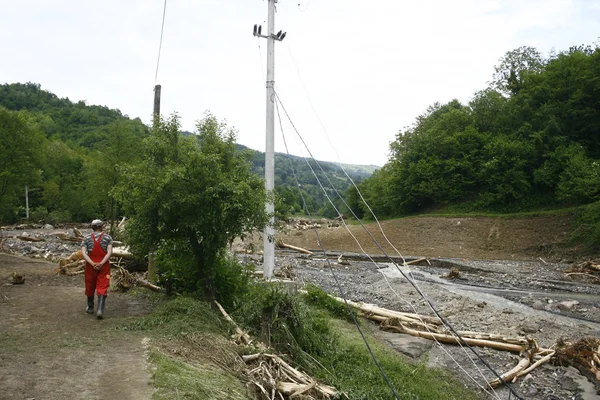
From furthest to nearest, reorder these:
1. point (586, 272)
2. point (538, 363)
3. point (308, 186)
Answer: point (308, 186) < point (586, 272) < point (538, 363)

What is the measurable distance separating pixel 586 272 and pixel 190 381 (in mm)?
28363

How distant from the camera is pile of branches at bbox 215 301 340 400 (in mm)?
6645

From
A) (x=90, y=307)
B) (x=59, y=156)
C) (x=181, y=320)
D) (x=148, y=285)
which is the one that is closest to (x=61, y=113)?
(x=59, y=156)

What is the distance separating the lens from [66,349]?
6.86 meters

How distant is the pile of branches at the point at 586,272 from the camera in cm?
2589

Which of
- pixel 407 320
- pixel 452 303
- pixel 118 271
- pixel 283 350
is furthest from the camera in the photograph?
pixel 452 303

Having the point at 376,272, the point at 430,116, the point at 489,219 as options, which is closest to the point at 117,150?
the point at 376,272

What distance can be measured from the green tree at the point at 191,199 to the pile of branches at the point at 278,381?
10.6ft

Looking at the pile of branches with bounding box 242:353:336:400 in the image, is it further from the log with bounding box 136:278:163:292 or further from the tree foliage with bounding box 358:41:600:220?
the tree foliage with bounding box 358:41:600:220

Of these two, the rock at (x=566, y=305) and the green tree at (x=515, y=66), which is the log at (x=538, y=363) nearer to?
the rock at (x=566, y=305)

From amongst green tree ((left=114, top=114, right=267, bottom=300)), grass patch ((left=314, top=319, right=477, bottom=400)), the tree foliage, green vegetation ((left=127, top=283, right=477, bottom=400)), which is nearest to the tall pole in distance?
green tree ((left=114, top=114, right=267, bottom=300))

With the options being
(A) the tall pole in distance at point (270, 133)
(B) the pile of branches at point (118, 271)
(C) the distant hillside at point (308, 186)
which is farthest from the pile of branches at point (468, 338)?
(B) the pile of branches at point (118, 271)

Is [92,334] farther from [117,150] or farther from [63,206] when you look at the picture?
[63,206]

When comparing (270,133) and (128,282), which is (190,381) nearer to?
(128,282)
